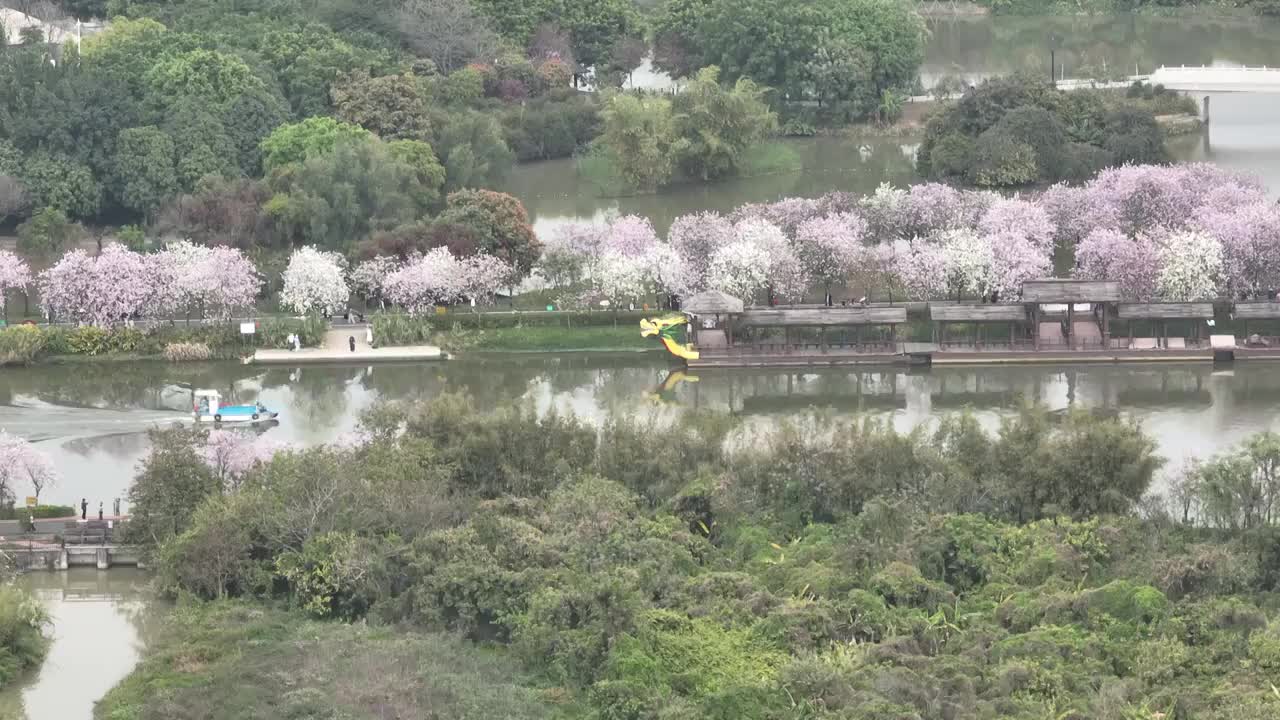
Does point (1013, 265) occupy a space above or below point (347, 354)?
above

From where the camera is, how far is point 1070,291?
48188mm

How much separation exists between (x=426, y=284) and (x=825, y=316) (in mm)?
8720

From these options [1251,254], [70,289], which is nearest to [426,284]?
[70,289]

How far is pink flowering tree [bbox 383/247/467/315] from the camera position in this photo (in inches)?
2009

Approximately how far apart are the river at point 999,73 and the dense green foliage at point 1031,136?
1946mm

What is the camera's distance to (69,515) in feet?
128

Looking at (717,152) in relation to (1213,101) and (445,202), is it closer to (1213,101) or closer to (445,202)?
(445,202)

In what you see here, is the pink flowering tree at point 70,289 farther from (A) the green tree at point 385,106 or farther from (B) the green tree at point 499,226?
(A) the green tree at point 385,106

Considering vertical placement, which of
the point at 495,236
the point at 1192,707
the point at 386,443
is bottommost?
the point at 1192,707

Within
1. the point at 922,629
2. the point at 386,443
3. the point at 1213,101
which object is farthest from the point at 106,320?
the point at 1213,101

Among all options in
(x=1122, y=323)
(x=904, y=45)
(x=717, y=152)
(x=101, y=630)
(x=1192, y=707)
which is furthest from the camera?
(x=904, y=45)

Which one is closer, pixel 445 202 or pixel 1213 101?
pixel 445 202

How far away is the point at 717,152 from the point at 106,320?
64.5 ft

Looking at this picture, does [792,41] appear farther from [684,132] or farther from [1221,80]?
[1221,80]
